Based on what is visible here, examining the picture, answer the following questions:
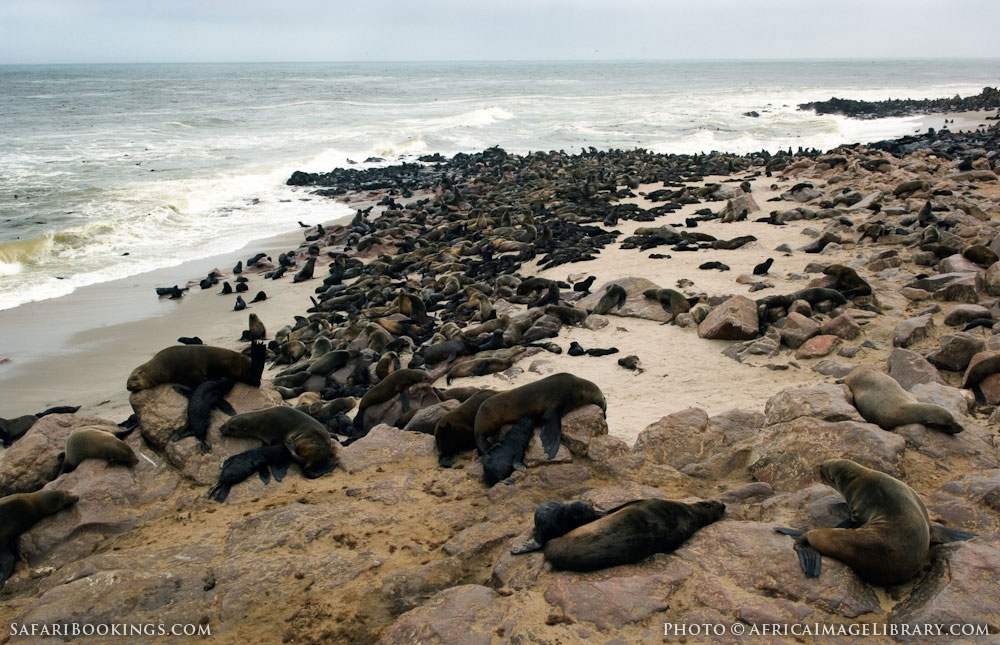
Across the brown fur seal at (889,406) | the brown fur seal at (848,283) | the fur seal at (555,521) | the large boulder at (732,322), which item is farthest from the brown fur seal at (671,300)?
the fur seal at (555,521)

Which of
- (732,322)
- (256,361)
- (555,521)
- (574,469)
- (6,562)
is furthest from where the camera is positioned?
(732,322)

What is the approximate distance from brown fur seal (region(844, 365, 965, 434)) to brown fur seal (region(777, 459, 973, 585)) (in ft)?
4.91

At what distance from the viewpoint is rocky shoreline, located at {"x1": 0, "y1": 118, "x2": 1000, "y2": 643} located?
144 inches

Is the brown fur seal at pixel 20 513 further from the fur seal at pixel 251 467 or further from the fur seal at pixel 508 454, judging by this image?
the fur seal at pixel 508 454

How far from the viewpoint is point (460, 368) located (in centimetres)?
919

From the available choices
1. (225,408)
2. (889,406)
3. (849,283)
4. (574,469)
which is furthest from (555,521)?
(849,283)

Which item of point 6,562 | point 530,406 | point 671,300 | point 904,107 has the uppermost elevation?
point 904,107

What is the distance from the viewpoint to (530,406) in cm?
577

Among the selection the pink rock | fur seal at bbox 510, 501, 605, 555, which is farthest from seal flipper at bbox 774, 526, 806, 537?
the pink rock

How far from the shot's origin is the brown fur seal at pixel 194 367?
6.19 meters

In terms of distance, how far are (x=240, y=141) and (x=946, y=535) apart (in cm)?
4224

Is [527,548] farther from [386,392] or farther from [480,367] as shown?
[480,367]

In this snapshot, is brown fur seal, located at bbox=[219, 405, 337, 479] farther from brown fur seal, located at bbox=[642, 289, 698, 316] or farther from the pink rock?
brown fur seal, located at bbox=[642, 289, 698, 316]

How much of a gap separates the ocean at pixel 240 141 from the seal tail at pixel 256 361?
428 inches
